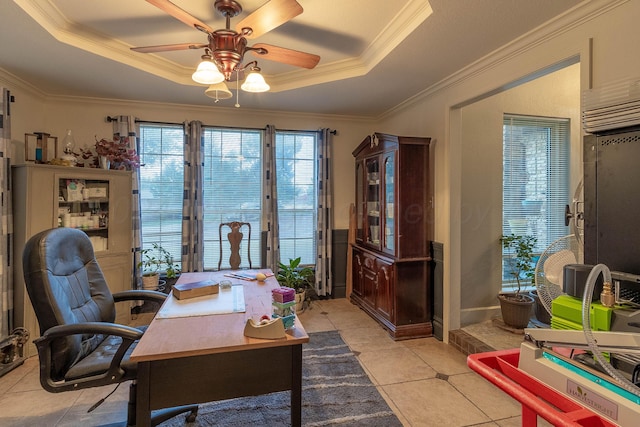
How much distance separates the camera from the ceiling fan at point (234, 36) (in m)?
1.66

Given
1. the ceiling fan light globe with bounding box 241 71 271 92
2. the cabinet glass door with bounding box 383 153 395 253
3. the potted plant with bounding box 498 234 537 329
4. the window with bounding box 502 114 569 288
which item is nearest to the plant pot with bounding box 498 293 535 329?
the potted plant with bounding box 498 234 537 329

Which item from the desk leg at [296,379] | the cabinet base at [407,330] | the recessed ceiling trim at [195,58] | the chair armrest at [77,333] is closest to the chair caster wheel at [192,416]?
the chair armrest at [77,333]

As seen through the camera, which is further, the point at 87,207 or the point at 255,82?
the point at 87,207

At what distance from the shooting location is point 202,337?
1.48 metres

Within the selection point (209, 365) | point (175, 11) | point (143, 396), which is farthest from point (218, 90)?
point (143, 396)

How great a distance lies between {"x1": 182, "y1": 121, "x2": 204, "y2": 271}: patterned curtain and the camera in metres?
3.88

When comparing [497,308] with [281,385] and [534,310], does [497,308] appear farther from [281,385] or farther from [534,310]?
[281,385]

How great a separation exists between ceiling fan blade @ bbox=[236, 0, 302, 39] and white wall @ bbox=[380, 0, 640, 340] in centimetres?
164

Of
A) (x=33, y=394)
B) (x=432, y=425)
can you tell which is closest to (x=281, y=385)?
(x=432, y=425)

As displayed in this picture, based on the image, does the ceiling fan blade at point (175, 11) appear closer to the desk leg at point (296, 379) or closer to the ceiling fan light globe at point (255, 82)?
the ceiling fan light globe at point (255, 82)

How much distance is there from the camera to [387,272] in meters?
3.39

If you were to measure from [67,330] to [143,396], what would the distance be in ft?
1.68

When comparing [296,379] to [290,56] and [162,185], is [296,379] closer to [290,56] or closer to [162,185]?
[290,56]

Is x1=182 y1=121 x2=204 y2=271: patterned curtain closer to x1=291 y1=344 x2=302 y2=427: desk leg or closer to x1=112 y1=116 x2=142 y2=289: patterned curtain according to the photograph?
x1=112 y1=116 x2=142 y2=289: patterned curtain
